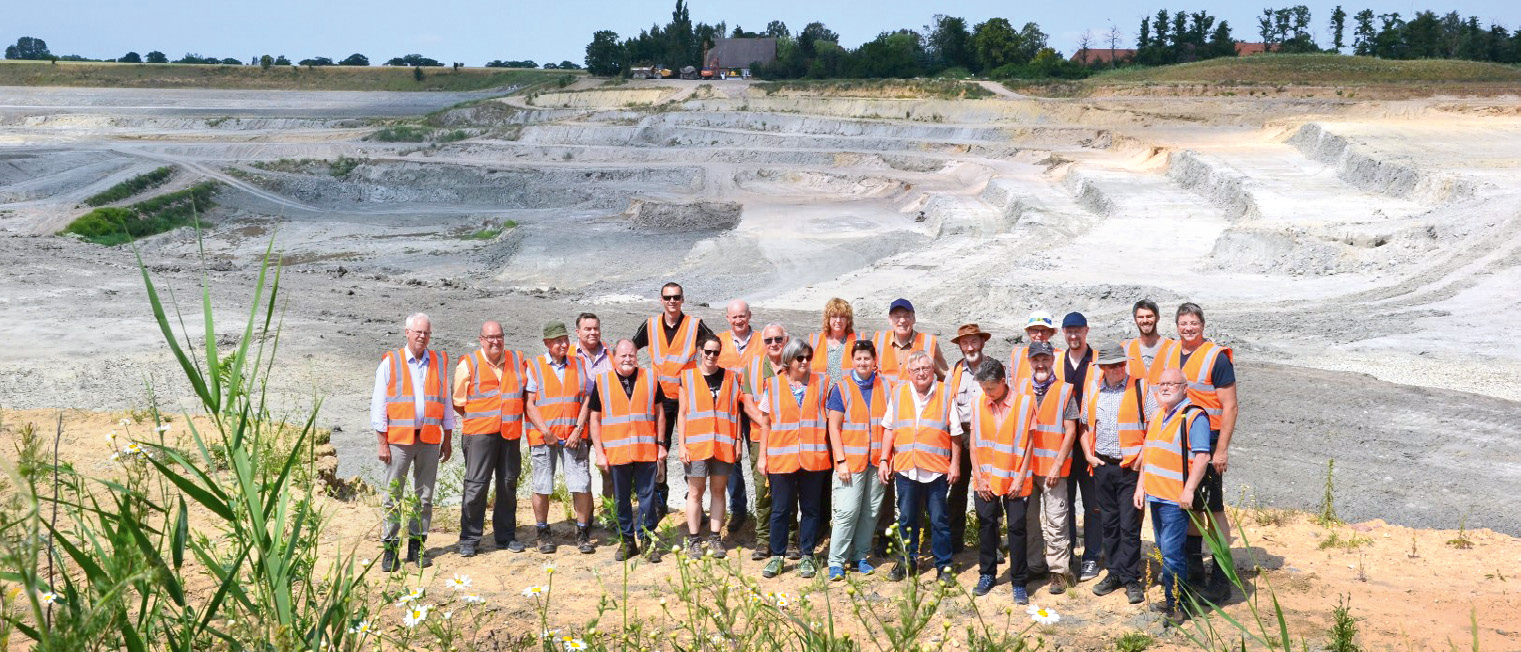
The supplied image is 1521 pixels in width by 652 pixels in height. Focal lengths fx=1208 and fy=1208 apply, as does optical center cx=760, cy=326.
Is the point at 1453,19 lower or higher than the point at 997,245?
higher

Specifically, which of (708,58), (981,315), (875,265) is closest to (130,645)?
(981,315)

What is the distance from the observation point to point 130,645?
313 centimetres

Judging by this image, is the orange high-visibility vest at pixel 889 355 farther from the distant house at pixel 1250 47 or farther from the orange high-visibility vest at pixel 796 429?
the distant house at pixel 1250 47

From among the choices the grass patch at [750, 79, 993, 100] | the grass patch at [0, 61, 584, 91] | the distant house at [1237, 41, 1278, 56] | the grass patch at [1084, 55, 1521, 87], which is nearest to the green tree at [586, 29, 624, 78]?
the grass patch at [0, 61, 584, 91]

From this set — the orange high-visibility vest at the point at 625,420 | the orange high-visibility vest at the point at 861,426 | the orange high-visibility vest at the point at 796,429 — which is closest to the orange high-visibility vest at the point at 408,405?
the orange high-visibility vest at the point at 625,420

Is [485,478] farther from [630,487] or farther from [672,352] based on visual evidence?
[672,352]

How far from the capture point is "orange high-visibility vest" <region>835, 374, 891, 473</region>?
7461 mm

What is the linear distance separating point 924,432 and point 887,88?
59.9 metres

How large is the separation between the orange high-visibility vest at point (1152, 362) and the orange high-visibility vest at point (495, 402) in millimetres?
3993

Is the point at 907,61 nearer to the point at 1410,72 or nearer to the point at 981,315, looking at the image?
the point at 1410,72

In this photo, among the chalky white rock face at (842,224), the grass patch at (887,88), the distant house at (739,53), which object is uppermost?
the distant house at (739,53)

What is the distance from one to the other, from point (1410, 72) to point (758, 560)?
6394cm

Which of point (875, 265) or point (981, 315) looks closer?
point (981, 315)

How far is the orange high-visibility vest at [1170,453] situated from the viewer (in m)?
6.45
